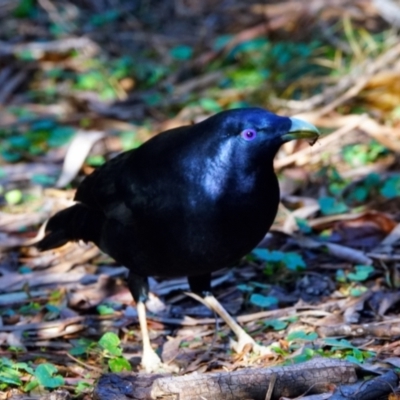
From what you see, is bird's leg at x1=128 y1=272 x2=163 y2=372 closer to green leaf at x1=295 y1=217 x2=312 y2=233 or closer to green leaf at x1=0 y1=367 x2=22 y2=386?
green leaf at x1=0 y1=367 x2=22 y2=386

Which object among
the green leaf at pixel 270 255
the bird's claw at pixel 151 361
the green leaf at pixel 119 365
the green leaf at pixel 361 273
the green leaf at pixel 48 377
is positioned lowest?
the green leaf at pixel 361 273

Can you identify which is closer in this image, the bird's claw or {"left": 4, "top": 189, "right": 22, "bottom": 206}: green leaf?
the bird's claw

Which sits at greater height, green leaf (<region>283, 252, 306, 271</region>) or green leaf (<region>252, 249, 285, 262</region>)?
green leaf (<region>252, 249, 285, 262</region>)

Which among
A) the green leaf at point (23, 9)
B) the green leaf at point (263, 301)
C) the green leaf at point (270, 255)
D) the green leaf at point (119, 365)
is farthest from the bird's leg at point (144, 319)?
the green leaf at point (23, 9)

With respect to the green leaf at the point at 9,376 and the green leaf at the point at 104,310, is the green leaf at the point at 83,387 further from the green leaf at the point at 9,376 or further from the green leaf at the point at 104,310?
the green leaf at the point at 104,310

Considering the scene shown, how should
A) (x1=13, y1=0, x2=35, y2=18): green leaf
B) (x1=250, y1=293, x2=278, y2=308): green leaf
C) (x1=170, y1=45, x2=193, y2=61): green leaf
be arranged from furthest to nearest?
(x1=13, y1=0, x2=35, y2=18): green leaf, (x1=170, y1=45, x2=193, y2=61): green leaf, (x1=250, y1=293, x2=278, y2=308): green leaf

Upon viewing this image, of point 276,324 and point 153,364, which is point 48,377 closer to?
point 153,364

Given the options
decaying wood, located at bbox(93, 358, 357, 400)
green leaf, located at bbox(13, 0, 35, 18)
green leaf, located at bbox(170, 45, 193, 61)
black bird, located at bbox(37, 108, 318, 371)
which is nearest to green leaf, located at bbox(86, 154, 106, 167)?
black bird, located at bbox(37, 108, 318, 371)

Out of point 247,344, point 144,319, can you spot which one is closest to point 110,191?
point 144,319
